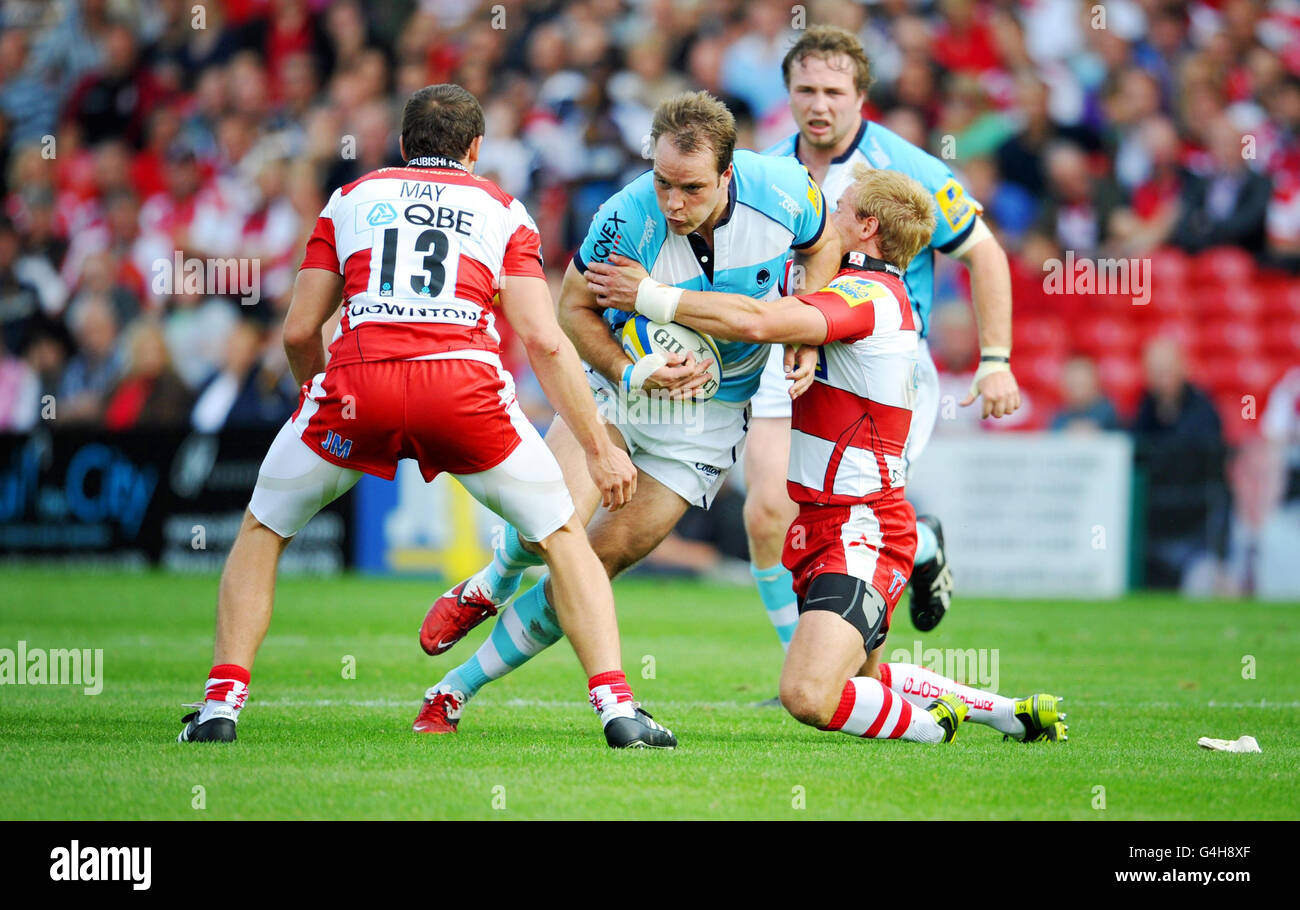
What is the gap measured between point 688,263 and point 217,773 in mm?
2747

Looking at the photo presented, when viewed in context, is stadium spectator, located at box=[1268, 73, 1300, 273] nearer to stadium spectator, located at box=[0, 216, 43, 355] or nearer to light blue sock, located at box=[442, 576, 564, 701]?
light blue sock, located at box=[442, 576, 564, 701]

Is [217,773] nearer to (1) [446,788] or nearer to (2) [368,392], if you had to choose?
(1) [446,788]

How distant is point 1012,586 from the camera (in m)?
14.6

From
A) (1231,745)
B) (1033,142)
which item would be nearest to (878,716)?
(1231,745)

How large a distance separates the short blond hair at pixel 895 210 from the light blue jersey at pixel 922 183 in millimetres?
1029

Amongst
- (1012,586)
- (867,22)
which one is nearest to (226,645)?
(1012,586)

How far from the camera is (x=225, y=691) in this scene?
586 cm

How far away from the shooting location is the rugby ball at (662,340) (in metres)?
6.43

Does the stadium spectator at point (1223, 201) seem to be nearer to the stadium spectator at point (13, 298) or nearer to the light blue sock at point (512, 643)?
the light blue sock at point (512, 643)

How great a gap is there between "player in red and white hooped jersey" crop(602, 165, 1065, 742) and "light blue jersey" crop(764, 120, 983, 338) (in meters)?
1.10

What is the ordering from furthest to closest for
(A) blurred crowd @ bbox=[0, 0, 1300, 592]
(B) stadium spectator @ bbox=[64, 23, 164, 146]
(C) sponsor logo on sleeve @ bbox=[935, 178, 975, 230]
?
(B) stadium spectator @ bbox=[64, 23, 164, 146], (A) blurred crowd @ bbox=[0, 0, 1300, 592], (C) sponsor logo on sleeve @ bbox=[935, 178, 975, 230]

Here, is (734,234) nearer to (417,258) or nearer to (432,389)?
(417,258)

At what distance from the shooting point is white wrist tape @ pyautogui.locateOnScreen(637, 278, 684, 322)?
6164 mm

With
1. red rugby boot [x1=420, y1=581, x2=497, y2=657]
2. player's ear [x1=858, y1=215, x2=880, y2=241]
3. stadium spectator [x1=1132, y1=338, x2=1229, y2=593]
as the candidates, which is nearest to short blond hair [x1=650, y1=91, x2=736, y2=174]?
player's ear [x1=858, y1=215, x2=880, y2=241]
